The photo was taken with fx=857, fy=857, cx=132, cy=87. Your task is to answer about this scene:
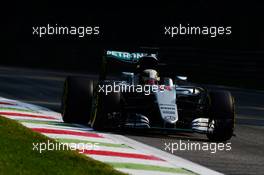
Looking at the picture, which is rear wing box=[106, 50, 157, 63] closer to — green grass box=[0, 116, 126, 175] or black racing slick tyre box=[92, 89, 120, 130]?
black racing slick tyre box=[92, 89, 120, 130]

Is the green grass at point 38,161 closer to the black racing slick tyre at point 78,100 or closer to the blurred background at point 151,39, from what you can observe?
the black racing slick tyre at point 78,100

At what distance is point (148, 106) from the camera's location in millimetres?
12555

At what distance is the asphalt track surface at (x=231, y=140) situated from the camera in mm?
10391

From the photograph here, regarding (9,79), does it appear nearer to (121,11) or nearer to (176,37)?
(176,37)

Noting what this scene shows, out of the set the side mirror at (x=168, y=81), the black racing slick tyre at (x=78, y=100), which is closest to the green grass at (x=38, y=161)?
the black racing slick tyre at (x=78, y=100)

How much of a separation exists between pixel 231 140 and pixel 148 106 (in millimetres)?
1348

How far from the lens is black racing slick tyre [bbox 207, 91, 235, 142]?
1242 cm

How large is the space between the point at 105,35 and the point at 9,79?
49.8 feet

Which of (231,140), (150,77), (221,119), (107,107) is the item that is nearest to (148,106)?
(107,107)

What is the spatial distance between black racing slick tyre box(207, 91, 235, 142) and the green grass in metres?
2.73

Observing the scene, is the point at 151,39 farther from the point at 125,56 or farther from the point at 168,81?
the point at 168,81

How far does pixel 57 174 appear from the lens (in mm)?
8562

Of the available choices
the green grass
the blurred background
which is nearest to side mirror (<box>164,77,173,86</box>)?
the green grass

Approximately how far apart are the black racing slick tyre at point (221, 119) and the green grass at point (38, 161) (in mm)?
2733
